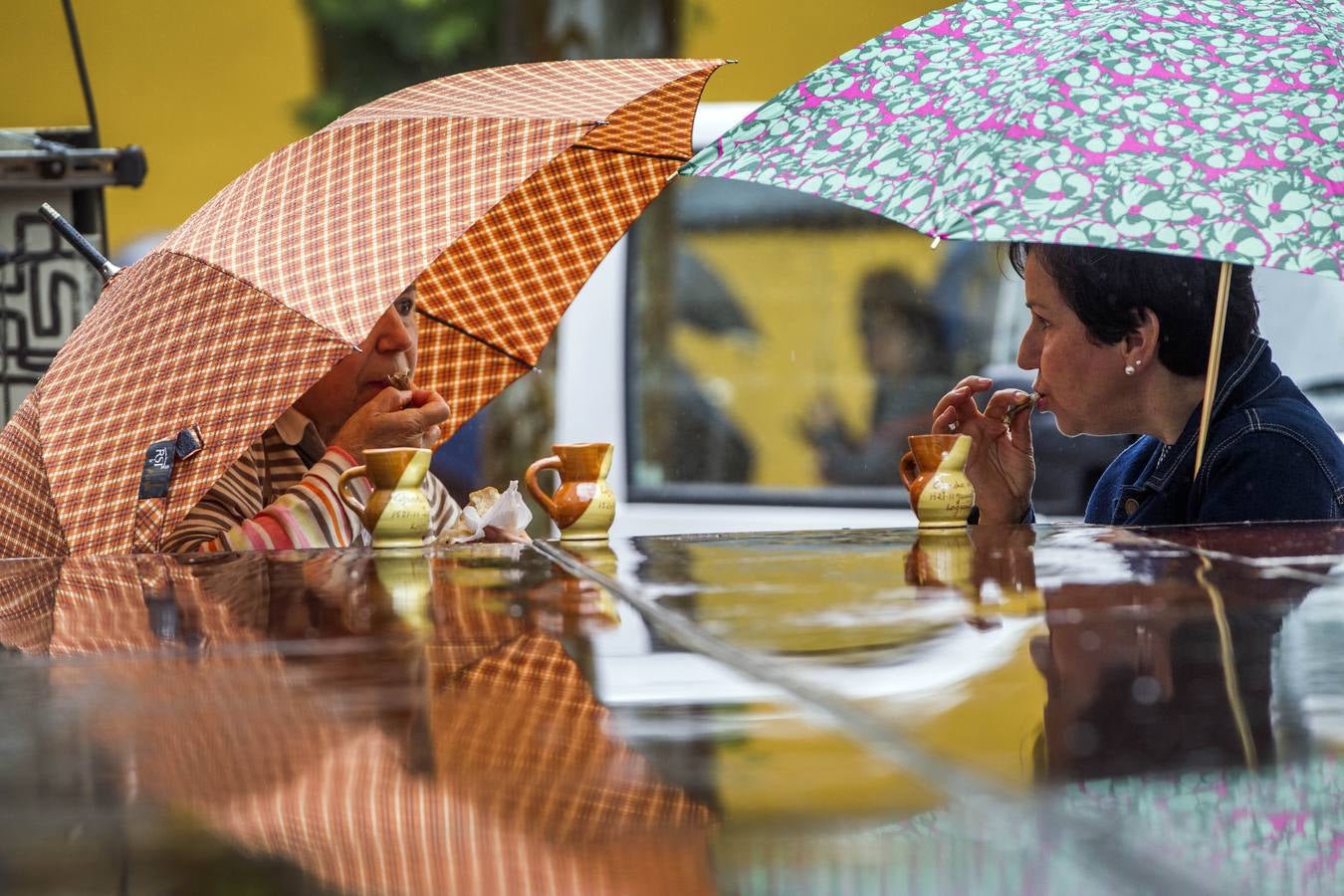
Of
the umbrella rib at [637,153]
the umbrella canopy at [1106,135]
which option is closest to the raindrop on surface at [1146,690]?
the umbrella canopy at [1106,135]

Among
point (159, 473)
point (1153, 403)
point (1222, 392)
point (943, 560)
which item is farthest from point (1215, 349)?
point (159, 473)

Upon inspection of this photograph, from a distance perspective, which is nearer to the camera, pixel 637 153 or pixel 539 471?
pixel 539 471

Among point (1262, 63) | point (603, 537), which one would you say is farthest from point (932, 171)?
point (603, 537)

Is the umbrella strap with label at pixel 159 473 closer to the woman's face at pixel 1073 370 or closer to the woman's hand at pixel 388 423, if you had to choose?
the woman's hand at pixel 388 423

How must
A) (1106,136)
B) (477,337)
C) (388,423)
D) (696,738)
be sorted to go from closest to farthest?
(696,738), (1106,136), (388,423), (477,337)

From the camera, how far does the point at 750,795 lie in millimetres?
884

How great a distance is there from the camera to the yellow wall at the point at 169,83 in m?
7.91

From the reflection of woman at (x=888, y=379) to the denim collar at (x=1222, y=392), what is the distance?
158 inches

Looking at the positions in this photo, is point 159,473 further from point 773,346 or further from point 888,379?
point 888,379

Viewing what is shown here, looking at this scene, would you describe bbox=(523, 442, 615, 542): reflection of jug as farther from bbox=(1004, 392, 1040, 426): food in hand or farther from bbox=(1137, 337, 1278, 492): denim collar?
bbox=(1137, 337, 1278, 492): denim collar

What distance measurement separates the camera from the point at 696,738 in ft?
3.37

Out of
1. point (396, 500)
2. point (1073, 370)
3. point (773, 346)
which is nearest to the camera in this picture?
point (396, 500)

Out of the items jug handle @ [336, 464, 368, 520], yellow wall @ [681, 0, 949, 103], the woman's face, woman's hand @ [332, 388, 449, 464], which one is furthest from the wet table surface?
yellow wall @ [681, 0, 949, 103]

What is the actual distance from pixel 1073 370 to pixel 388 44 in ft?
20.3
